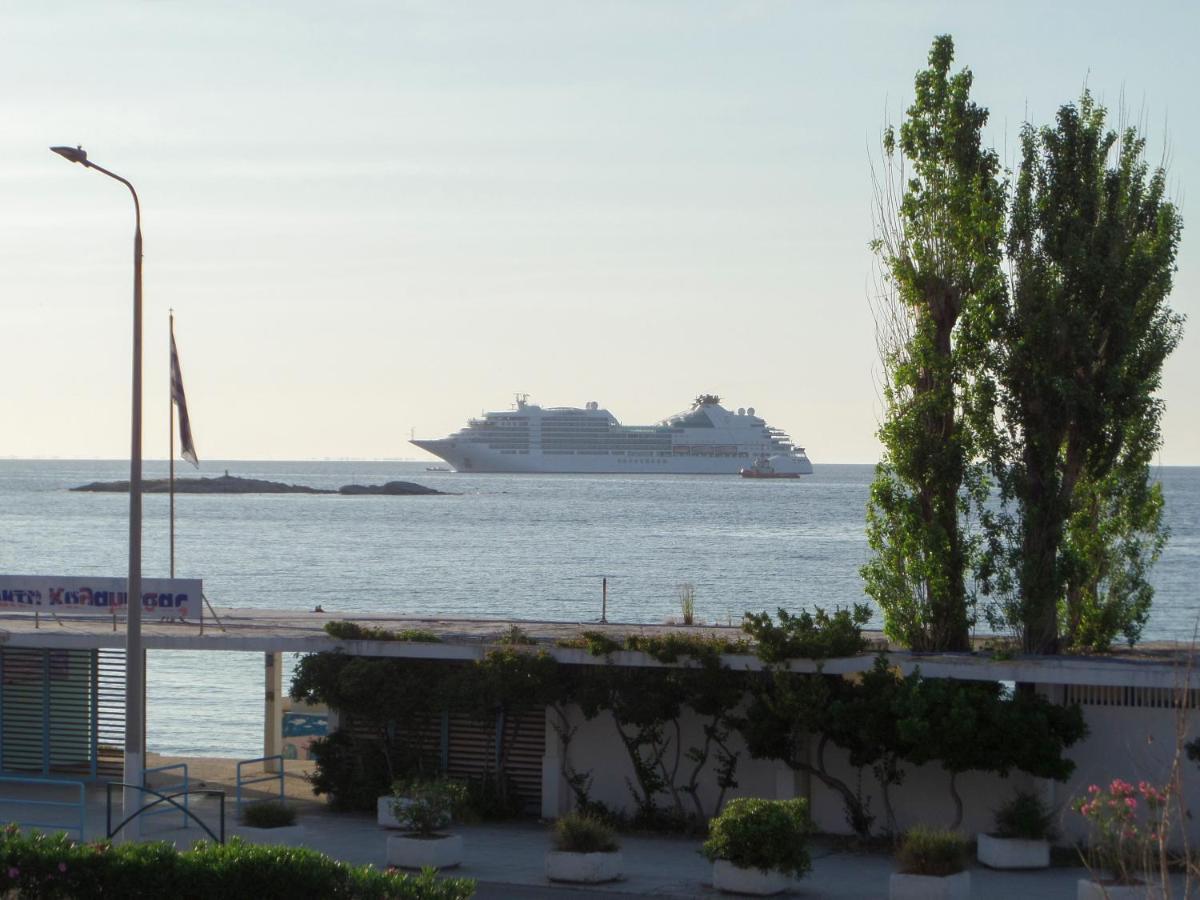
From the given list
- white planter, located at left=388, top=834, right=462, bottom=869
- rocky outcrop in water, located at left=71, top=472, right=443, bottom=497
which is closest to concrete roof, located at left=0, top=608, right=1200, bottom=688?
white planter, located at left=388, top=834, right=462, bottom=869

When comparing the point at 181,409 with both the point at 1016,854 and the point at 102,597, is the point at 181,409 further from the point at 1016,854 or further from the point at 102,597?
the point at 1016,854

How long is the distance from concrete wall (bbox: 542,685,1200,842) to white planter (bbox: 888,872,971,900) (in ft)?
11.5

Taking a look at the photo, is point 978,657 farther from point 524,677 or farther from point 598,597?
point 598,597

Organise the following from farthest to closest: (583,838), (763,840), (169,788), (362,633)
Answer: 1. (169,788)
2. (362,633)
3. (583,838)
4. (763,840)

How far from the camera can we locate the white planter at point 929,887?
15883 millimetres

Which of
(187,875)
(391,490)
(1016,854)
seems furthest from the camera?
(391,490)

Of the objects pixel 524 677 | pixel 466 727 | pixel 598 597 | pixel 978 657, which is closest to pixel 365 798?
pixel 466 727

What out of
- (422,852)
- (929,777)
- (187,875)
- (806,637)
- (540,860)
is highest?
(806,637)

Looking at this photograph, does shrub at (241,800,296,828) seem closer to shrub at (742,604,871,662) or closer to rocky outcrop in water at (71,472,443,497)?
shrub at (742,604,871,662)

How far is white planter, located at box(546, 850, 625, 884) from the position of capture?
17.1 meters

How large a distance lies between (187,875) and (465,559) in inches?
3028

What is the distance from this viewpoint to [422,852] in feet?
58.2

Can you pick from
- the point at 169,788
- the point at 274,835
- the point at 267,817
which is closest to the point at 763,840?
the point at 274,835

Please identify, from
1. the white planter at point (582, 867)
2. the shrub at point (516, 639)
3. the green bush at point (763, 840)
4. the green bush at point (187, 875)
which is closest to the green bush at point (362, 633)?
the shrub at point (516, 639)
